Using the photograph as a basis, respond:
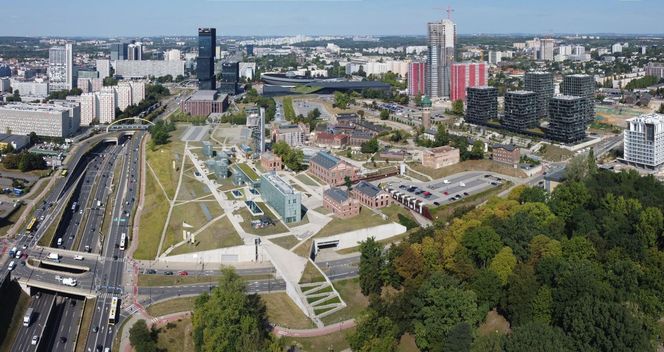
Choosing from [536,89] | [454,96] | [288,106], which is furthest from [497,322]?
[454,96]

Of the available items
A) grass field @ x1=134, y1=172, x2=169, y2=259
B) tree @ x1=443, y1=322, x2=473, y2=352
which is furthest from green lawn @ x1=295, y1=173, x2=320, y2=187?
tree @ x1=443, y1=322, x2=473, y2=352

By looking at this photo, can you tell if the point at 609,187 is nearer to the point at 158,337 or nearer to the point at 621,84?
the point at 158,337

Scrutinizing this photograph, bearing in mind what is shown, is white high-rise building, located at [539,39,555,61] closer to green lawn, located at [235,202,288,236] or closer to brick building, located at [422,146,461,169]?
brick building, located at [422,146,461,169]

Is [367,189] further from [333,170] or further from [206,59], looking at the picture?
[206,59]

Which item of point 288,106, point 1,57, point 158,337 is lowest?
point 158,337

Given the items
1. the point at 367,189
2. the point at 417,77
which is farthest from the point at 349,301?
the point at 417,77

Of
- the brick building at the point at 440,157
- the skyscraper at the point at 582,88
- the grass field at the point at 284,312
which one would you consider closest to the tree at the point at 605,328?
the grass field at the point at 284,312
